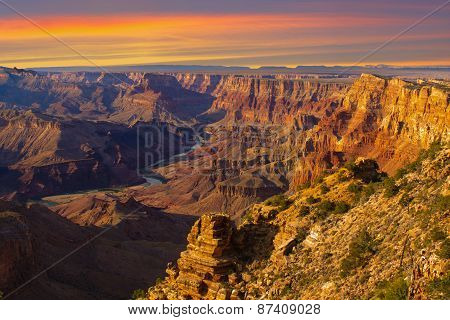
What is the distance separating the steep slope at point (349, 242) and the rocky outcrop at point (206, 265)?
0.12m

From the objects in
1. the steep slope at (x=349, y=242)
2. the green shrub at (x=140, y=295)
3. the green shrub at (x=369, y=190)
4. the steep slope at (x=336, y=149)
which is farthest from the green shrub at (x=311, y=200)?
the steep slope at (x=336, y=149)

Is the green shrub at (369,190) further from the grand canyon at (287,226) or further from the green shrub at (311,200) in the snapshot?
the green shrub at (311,200)

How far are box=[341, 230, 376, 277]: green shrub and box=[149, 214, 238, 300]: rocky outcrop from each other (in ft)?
24.4

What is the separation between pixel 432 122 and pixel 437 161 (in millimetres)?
66872

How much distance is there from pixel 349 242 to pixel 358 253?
75.4 inches

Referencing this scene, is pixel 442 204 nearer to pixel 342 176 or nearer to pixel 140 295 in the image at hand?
pixel 342 176

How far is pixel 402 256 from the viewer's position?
1093 inches

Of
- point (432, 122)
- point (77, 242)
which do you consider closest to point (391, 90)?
point (432, 122)

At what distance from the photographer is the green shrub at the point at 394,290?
2419 cm

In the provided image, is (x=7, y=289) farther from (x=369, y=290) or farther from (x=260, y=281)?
(x=369, y=290)

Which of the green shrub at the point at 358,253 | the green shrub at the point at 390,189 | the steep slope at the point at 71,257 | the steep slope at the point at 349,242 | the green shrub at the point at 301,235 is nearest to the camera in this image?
the steep slope at the point at 349,242

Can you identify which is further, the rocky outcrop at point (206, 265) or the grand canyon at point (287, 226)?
the rocky outcrop at point (206, 265)

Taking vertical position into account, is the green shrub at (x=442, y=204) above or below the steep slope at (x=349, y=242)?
above

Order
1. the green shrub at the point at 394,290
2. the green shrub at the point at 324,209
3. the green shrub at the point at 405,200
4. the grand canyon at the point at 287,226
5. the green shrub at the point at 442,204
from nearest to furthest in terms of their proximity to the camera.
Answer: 1. the green shrub at the point at 394,290
2. the green shrub at the point at 442,204
3. the grand canyon at the point at 287,226
4. the green shrub at the point at 405,200
5. the green shrub at the point at 324,209
